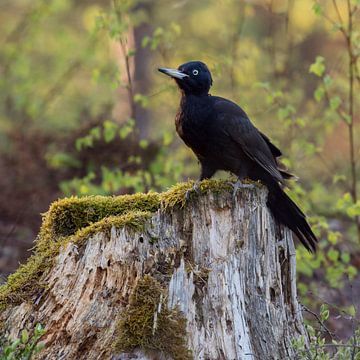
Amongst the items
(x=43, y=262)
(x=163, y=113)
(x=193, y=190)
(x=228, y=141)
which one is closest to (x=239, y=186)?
(x=193, y=190)

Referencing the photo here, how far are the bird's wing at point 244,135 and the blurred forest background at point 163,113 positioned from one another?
155 cm

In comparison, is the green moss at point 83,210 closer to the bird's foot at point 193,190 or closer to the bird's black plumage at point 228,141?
the bird's foot at point 193,190

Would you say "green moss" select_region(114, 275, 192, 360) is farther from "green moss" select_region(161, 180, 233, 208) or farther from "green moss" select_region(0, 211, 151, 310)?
"green moss" select_region(161, 180, 233, 208)

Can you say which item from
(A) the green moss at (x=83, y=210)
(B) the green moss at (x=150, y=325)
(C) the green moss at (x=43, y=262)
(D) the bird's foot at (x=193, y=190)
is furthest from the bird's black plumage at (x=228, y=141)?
(B) the green moss at (x=150, y=325)

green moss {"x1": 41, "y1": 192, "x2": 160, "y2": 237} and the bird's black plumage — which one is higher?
the bird's black plumage

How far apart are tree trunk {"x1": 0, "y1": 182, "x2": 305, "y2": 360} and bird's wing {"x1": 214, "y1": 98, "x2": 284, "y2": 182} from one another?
1036mm

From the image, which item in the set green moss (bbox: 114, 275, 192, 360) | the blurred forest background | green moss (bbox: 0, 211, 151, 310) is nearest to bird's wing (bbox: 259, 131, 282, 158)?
the blurred forest background

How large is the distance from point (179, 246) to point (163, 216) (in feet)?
0.80

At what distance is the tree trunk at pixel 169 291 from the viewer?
174 inches

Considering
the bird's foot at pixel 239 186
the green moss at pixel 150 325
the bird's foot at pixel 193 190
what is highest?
the bird's foot at pixel 239 186

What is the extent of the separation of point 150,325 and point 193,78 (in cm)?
267

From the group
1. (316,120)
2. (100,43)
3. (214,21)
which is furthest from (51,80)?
(316,120)

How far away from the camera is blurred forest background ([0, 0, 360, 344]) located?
8555 mm

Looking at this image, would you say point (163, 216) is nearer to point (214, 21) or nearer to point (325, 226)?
point (325, 226)
